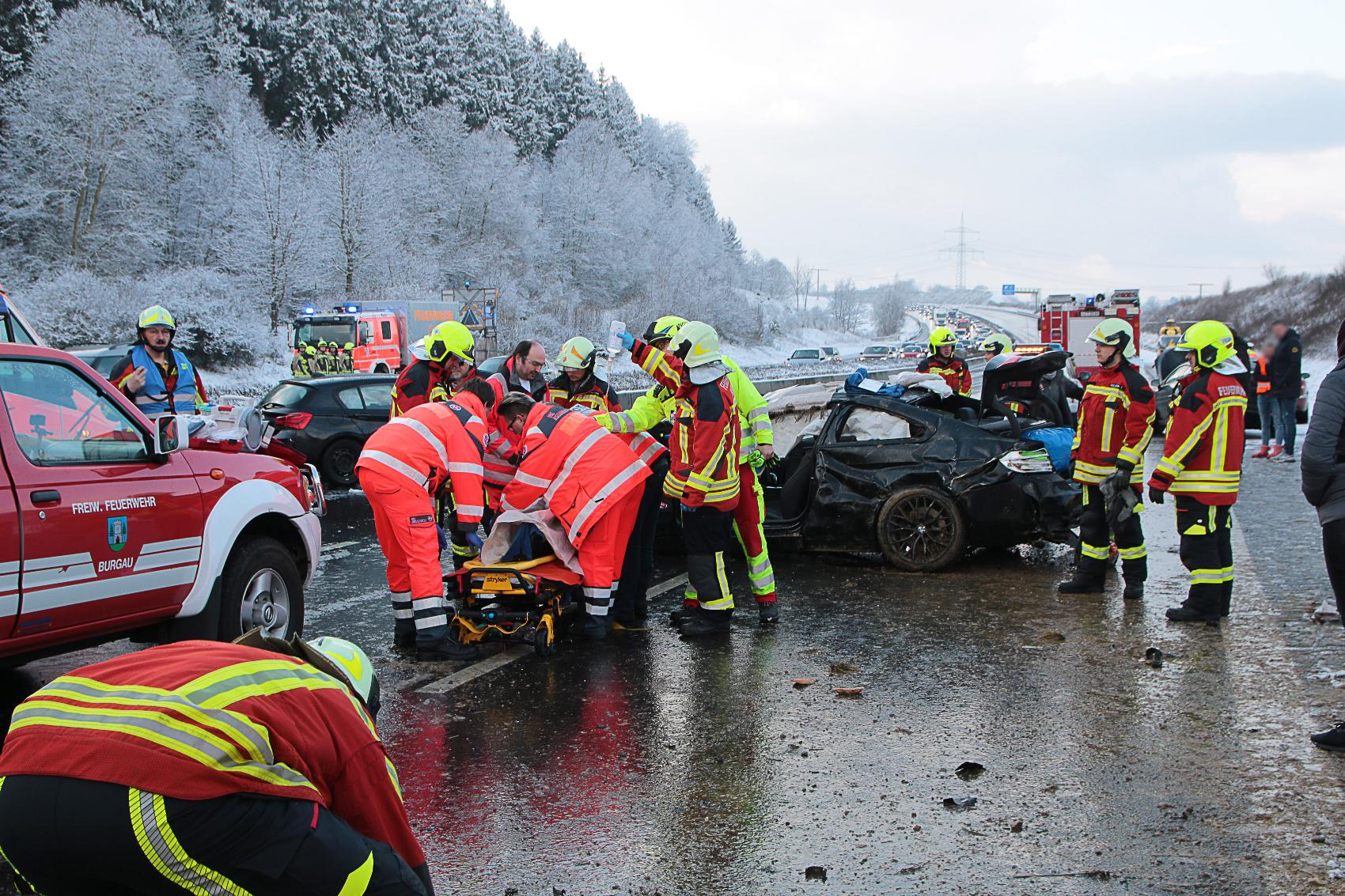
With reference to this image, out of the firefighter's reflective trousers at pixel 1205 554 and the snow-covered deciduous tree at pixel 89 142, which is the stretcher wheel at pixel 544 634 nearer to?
the firefighter's reflective trousers at pixel 1205 554

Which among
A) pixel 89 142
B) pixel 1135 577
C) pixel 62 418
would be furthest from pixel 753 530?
pixel 89 142

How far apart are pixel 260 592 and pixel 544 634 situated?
1.60 metres

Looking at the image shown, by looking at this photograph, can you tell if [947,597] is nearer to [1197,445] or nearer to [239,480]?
[1197,445]

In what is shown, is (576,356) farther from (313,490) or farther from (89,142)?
(89,142)

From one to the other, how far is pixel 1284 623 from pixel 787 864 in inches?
187

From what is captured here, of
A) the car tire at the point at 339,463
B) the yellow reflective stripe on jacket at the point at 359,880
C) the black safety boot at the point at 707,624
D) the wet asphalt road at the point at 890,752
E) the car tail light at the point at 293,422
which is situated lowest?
the wet asphalt road at the point at 890,752

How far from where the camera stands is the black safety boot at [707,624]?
6.91 metres

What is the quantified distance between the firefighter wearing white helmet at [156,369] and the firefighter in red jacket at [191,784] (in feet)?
23.7

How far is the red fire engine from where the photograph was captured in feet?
97.8

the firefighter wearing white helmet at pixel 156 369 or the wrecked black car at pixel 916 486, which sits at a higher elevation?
the firefighter wearing white helmet at pixel 156 369

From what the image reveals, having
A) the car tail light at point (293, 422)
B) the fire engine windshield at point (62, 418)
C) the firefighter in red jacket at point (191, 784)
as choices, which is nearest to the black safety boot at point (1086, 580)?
the fire engine windshield at point (62, 418)

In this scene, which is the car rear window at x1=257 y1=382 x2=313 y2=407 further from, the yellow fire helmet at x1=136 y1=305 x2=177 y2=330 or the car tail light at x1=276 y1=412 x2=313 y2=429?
the yellow fire helmet at x1=136 y1=305 x2=177 y2=330

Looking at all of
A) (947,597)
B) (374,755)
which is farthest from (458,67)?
(374,755)

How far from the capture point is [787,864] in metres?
3.90
